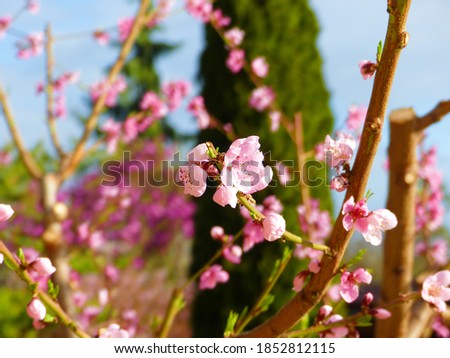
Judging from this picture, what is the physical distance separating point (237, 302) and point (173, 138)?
39.4ft

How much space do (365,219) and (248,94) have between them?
445cm

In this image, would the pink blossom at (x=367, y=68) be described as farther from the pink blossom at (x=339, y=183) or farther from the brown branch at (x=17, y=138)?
the brown branch at (x=17, y=138)

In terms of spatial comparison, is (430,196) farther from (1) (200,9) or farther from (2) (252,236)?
(2) (252,236)

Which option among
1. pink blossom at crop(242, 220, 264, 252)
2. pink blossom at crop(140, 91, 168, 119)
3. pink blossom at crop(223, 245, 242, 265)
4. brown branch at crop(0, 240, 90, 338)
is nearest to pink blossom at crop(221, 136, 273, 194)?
pink blossom at crop(242, 220, 264, 252)

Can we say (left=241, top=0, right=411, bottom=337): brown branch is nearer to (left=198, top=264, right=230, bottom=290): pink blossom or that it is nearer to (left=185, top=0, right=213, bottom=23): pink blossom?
(left=198, top=264, right=230, bottom=290): pink blossom

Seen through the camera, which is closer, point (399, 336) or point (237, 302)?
point (399, 336)

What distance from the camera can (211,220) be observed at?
5801mm

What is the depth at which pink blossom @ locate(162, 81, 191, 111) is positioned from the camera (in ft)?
16.5

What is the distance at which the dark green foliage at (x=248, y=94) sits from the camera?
18.2 feet

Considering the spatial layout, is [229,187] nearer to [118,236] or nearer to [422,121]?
[422,121]

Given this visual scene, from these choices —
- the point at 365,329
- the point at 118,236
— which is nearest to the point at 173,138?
the point at 118,236

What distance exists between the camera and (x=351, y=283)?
60.0 inches

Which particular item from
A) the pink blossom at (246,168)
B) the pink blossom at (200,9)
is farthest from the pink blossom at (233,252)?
the pink blossom at (200,9)
